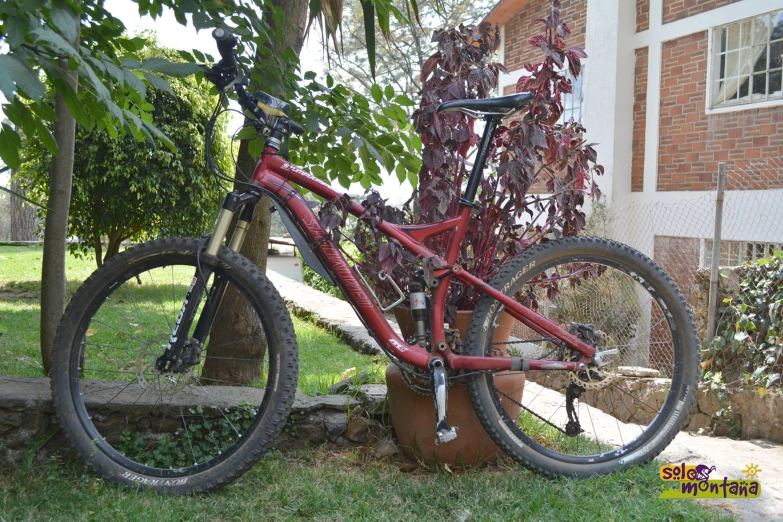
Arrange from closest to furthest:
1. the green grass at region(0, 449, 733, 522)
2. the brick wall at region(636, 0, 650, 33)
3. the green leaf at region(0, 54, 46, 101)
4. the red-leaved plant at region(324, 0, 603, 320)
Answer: the green leaf at region(0, 54, 46, 101)
the green grass at region(0, 449, 733, 522)
the red-leaved plant at region(324, 0, 603, 320)
the brick wall at region(636, 0, 650, 33)

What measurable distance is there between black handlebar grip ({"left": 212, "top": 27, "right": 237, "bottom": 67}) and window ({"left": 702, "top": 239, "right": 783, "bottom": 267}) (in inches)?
274

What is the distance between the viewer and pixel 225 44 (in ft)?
7.94

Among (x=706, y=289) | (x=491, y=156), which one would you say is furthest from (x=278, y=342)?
(x=706, y=289)

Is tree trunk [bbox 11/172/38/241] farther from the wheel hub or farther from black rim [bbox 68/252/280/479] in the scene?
the wheel hub

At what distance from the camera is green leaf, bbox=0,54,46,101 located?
5.16ft

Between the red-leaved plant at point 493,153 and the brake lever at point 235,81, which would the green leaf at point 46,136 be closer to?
the brake lever at point 235,81

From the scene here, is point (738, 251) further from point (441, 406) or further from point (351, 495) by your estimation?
point (351, 495)

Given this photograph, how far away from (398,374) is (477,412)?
375 millimetres

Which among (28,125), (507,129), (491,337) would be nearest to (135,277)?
(28,125)

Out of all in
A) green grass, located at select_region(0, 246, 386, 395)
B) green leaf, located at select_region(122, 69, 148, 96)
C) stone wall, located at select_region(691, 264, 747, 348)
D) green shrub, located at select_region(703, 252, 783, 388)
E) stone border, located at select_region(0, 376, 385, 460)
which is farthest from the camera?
stone wall, located at select_region(691, 264, 747, 348)

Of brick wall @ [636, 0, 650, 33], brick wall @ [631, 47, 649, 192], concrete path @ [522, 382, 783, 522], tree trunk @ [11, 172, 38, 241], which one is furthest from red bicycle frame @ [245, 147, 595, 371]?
tree trunk @ [11, 172, 38, 241]

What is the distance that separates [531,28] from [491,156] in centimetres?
974

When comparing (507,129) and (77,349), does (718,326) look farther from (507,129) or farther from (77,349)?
(77,349)

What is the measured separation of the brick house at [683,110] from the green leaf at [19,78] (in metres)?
7.79
